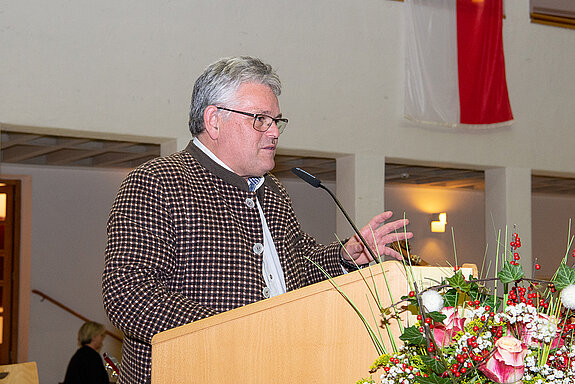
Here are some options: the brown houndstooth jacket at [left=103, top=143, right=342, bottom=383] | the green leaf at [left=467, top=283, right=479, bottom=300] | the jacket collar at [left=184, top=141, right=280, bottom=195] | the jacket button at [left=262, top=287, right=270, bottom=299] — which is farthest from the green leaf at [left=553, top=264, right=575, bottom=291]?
the jacket collar at [left=184, top=141, right=280, bottom=195]

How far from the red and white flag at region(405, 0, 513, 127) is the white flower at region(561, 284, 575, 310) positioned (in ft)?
15.6

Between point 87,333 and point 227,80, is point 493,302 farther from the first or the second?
point 87,333

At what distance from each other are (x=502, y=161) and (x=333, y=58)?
5.77 ft

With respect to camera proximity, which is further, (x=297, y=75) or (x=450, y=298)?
(x=297, y=75)

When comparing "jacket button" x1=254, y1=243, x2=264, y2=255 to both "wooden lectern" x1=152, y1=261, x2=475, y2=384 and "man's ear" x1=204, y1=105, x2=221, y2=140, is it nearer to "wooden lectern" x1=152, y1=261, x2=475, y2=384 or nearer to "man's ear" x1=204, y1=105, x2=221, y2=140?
"man's ear" x1=204, y1=105, x2=221, y2=140

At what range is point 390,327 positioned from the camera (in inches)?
47.4

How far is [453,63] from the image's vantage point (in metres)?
5.74

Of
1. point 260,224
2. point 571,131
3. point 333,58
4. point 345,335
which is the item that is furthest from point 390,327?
point 571,131

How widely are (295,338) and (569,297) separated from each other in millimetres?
485

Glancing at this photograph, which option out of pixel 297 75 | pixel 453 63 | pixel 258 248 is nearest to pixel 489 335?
pixel 258 248

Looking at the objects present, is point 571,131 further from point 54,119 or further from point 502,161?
point 54,119

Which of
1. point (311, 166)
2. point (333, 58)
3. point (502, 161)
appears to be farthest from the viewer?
point (311, 166)

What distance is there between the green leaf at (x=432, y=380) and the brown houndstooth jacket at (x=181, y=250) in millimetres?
615

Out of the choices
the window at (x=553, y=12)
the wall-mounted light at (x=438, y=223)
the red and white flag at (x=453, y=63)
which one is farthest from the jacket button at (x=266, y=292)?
the wall-mounted light at (x=438, y=223)
